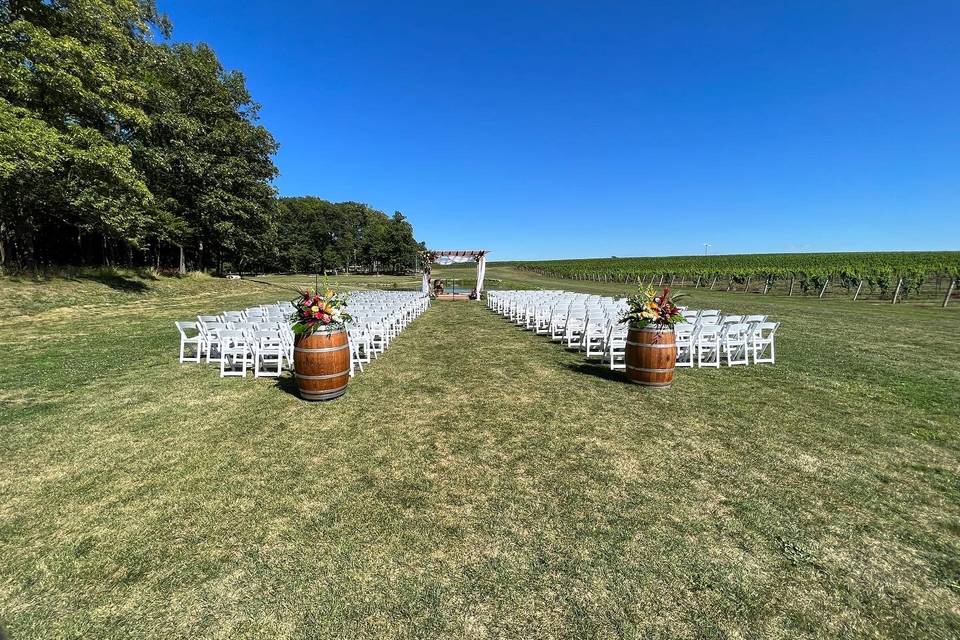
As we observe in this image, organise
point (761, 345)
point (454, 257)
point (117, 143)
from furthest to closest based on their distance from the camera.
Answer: point (454, 257) → point (117, 143) → point (761, 345)

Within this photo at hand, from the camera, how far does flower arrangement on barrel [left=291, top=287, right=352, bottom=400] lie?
5562mm

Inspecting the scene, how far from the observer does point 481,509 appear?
10.9 ft

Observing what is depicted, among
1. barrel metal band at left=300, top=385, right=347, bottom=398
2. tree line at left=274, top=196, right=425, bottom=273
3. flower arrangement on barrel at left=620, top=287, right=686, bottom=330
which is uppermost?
tree line at left=274, top=196, right=425, bottom=273

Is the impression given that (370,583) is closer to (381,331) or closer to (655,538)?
(655,538)

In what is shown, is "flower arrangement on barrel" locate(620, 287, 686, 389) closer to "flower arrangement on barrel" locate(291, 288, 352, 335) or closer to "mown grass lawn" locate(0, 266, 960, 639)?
"mown grass lawn" locate(0, 266, 960, 639)

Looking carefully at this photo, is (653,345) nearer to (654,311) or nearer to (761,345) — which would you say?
(654,311)

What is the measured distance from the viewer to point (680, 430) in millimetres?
4879

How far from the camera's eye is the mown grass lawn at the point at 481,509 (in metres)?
2.34

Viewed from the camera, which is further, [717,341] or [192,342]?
[192,342]

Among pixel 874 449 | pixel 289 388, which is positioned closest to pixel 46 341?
pixel 289 388

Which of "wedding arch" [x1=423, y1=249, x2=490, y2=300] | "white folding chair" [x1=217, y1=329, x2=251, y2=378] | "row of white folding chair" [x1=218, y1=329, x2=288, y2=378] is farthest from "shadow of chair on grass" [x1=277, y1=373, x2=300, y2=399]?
A: "wedding arch" [x1=423, y1=249, x2=490, y2=300]

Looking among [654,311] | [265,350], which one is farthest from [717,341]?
[265,350]

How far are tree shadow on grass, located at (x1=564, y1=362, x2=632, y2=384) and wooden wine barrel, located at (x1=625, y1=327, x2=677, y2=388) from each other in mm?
413

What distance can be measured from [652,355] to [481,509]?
164 inches
